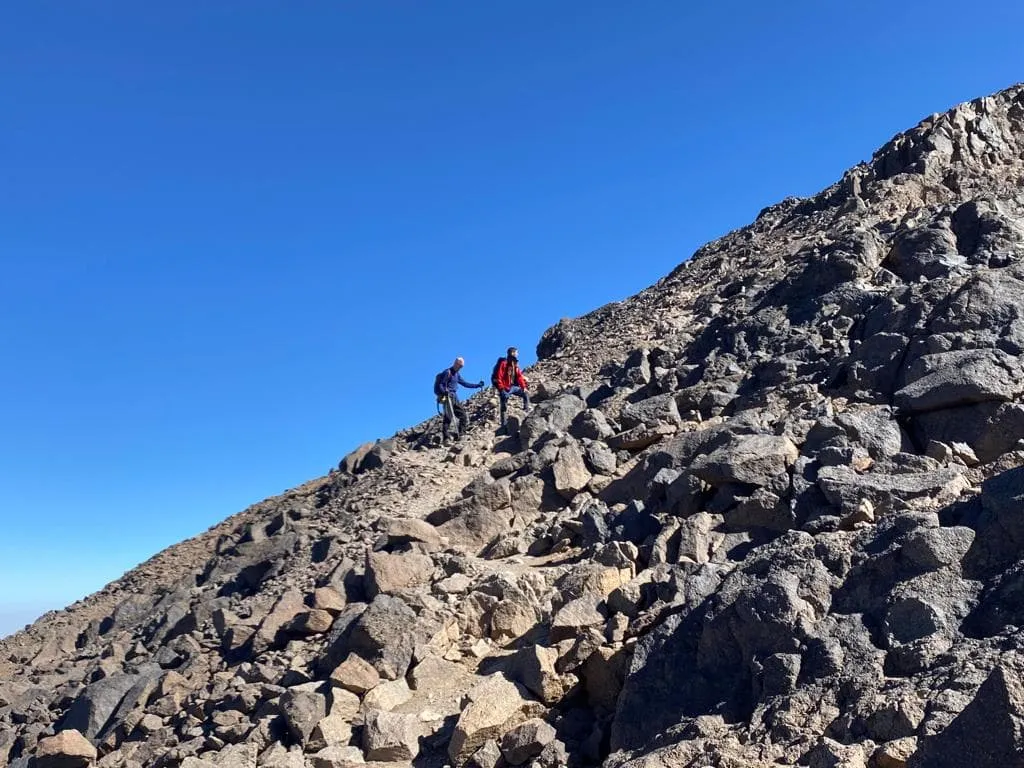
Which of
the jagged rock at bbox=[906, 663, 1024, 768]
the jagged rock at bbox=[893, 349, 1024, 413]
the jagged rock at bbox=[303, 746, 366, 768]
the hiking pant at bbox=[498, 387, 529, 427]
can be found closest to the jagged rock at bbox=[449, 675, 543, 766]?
the jagged rock at bbox=[303, 746, 366, 768]

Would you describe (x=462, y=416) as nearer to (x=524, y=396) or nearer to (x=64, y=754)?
(x=524, y=396)

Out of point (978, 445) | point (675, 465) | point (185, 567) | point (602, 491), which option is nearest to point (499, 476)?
point (602, 491)

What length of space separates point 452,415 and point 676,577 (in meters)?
14.0

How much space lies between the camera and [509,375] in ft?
76.9

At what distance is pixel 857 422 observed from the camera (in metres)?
11.5

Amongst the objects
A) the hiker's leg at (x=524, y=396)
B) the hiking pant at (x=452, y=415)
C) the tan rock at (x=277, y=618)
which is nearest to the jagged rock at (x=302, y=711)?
the tan rock at (x=277, y=618)

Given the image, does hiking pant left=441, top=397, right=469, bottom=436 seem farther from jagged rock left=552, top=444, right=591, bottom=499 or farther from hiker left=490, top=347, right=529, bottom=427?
jagged rock left=552, top=444, right=591, bottom=499

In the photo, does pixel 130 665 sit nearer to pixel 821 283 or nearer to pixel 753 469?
pixel 753 469

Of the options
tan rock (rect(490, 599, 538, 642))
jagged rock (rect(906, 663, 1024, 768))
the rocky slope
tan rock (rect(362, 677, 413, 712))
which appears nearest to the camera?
jagged rock (rect(906, 663, 1024, 768))

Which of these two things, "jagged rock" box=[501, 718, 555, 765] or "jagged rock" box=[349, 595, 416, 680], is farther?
"jagged rock" box=[349, 595, 416, 680]

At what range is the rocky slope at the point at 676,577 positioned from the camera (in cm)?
695

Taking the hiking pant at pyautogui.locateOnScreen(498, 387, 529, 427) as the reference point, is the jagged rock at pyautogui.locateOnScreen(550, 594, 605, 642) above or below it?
below

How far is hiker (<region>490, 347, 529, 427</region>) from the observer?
23.1 meters

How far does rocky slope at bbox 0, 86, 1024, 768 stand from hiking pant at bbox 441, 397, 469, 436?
22.6 inches
